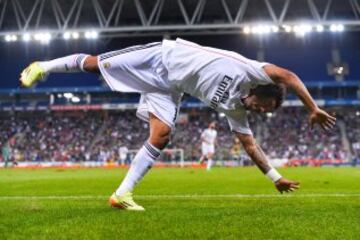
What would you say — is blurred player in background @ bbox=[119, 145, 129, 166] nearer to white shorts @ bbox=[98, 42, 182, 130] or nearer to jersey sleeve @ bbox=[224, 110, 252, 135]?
white shorts @ bbox=[98, 42, 182, 130]

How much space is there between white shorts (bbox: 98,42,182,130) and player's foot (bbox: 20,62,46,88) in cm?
73

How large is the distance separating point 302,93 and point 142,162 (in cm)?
215

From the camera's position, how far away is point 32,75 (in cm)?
661

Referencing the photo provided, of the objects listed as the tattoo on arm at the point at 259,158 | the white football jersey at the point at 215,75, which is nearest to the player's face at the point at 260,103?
the white football jersey at the point at 215,75

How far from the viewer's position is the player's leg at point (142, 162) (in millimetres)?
6531

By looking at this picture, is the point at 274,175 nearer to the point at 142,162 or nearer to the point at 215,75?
the point at 215,75

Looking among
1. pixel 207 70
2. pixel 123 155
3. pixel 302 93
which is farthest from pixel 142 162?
pixel 123 155

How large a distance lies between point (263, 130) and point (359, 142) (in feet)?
25.9

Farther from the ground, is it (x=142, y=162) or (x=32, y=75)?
(x=32, y=75)

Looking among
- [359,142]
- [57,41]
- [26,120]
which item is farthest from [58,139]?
[359,142]

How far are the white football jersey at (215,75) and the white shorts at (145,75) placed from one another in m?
0.16

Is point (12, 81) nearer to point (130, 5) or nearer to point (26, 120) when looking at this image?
point (26, 120)

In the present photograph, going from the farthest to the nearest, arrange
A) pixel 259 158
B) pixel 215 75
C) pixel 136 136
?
pixel 136 136, pixel 259 158, pixel 215 75

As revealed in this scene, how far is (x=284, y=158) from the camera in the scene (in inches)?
1681
